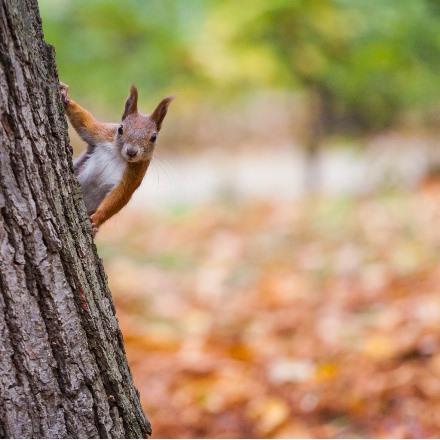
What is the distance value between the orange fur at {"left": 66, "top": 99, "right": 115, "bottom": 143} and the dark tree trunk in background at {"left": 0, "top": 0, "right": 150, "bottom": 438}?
2.25 feet

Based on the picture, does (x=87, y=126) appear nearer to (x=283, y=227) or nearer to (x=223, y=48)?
(x=283, y=227)

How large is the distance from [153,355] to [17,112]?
2866mm

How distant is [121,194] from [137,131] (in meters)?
Answer: 0.22

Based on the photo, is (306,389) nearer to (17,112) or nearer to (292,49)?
(17,112)

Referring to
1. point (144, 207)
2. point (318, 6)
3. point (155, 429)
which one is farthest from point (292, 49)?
point (155, 429)

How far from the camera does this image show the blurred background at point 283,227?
140 inches

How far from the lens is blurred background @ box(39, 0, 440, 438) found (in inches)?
140

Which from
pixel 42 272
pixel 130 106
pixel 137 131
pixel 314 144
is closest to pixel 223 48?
pixel 314 144

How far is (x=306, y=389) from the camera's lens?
3605 mm

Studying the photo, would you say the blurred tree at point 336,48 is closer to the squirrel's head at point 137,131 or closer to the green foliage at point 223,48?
the green foliage at point 223,48

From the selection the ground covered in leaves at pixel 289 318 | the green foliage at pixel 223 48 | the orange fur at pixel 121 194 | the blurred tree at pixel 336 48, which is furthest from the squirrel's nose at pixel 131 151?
the green foliage at pixel 223 48

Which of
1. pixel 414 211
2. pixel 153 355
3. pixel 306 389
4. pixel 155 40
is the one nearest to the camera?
pixel 306 389

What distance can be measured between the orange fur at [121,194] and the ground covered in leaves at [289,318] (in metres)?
0.83

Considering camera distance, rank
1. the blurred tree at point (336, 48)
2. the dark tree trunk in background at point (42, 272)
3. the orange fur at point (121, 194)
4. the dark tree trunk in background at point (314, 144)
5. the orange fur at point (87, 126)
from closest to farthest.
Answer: the dark tree trunk in background at point (42, 272)
the orange fur at point (121, 194)
the orange fur at point (87, 126)
the blurred tree at point (336, 48)
the dark tree trunk in background at point (314, 144)
